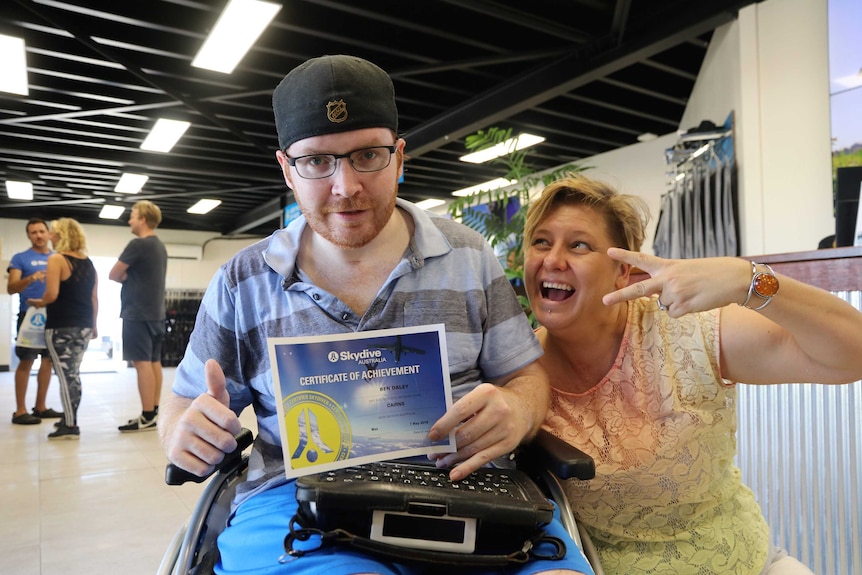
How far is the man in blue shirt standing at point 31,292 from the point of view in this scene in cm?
569

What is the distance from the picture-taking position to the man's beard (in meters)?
1.28


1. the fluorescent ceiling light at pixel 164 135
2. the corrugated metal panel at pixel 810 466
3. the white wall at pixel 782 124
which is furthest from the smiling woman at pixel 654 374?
the fluorescent ceiling light at pixel 164 135

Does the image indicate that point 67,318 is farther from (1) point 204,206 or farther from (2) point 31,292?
(1) point 204,206

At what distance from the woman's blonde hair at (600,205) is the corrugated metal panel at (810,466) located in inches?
32.1

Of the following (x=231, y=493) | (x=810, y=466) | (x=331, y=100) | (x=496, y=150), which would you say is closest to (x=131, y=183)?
(x=496, y=150)

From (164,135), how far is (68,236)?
12.6ft

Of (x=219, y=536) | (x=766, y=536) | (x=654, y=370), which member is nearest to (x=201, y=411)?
(x=219, y=536)

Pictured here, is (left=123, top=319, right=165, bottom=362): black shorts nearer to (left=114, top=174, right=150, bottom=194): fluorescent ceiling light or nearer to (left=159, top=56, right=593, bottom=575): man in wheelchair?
(left=159, top=56, right=593, bottom=575): man in wheelchair

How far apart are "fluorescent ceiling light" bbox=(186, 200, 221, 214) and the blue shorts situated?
13703 mm

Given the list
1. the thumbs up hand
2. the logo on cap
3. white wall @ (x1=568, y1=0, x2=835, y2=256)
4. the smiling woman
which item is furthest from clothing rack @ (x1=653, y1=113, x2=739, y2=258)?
the thumbs up hand

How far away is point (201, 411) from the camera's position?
3.69ft

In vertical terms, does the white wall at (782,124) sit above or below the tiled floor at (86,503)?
above

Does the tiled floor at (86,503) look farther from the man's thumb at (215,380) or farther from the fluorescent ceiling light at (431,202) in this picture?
the fluorescent ceiling light at (431,202)

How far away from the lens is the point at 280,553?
1.04 m
